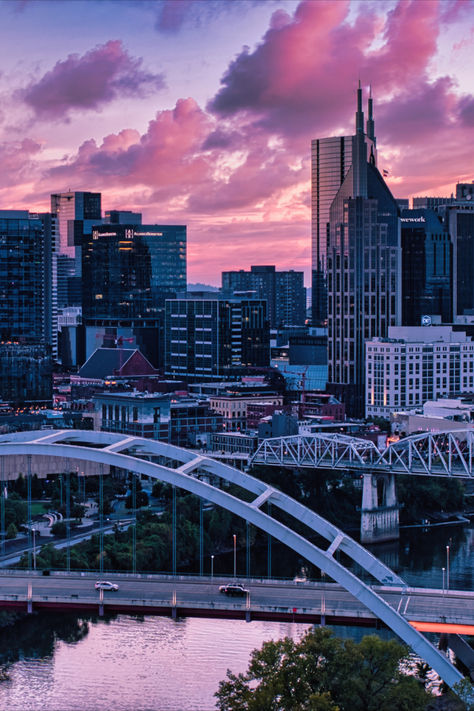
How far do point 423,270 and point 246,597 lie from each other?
152350mm

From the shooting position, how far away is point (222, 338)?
151250 millimetres

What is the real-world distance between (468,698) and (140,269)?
155 metres

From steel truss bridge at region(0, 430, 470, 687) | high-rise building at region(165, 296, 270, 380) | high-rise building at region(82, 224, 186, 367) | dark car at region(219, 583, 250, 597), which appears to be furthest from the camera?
high-rise building at region(82, 224, 186, 367)

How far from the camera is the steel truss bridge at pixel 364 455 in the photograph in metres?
78.8

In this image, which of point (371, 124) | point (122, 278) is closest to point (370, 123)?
point (371, 124)

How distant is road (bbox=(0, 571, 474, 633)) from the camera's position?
37.9 meters

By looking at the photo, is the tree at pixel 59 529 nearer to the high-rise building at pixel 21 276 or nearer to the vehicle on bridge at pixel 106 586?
the vehicle on bridge at pixel 106 586

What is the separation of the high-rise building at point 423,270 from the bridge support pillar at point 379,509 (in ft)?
344

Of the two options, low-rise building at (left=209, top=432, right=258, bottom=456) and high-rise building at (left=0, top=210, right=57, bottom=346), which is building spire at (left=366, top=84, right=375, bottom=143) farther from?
low-rise building at (left=209, top=432, right=258, bottom=456)

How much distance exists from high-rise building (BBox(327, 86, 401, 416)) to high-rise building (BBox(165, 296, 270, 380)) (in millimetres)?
16096

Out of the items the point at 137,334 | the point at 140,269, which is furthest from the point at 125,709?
the point at 140,269

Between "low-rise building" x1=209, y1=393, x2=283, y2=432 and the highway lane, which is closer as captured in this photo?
the highway lane

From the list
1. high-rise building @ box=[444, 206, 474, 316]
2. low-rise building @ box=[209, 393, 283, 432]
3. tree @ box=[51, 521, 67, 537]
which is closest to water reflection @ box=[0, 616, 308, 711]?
tree @ box=[51, 521, 67, 537]

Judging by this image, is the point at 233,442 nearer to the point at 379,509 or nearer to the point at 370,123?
the point at 379,509
